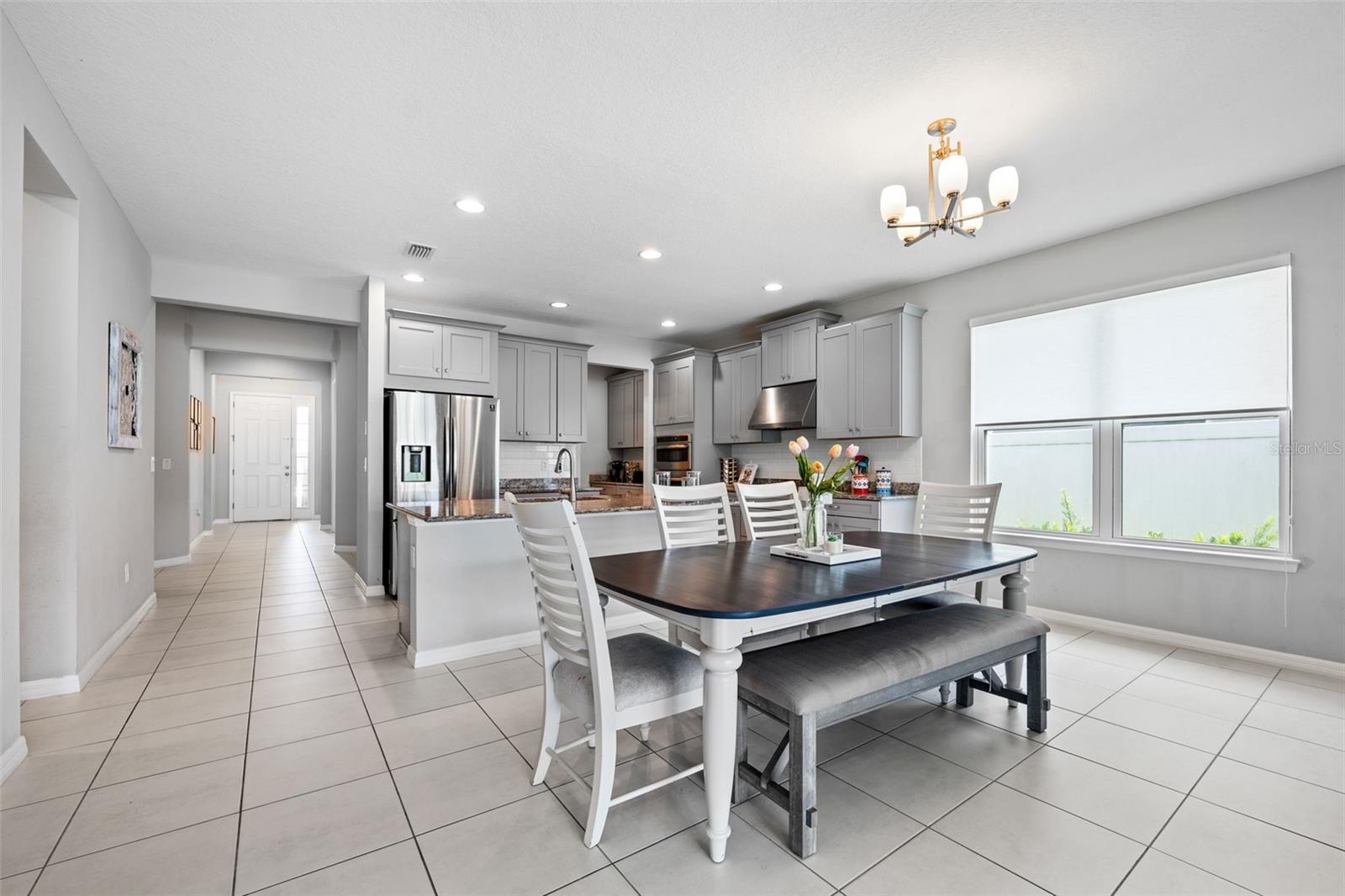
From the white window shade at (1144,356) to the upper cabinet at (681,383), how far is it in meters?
2.97

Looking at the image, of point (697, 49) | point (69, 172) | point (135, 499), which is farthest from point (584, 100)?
point (135, 499)

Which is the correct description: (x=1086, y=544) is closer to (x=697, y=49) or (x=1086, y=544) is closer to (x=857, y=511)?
(x=857, y=511)

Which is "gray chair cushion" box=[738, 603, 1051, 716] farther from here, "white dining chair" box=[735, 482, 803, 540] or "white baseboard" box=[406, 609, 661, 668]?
"white baseboard" box=[406, 609, 661, 668]

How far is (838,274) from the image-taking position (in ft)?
15.5

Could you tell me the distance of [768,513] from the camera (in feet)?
10.3

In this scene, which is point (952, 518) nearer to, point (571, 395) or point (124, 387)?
point (571, 395)

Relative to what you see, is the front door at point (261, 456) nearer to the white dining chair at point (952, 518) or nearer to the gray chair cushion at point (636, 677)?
the gray chair cushion at point (636, 677)

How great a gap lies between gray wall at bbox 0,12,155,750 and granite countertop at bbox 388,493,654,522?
4.84 ft

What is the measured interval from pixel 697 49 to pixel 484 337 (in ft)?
13.0

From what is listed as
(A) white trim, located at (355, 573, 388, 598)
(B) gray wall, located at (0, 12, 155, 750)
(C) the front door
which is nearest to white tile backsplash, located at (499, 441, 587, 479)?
(A) white trim, located at (355, 573, 388, 598)

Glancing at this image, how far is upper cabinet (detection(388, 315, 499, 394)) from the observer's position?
5.05 m

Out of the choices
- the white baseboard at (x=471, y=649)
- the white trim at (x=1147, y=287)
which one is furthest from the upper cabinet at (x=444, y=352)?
the white trim at (x=1147, y=287)

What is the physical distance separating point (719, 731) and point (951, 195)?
221cm

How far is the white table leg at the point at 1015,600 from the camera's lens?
8.54 ft
